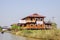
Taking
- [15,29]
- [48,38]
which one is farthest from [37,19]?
[48,38]

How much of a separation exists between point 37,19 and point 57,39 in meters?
33.9

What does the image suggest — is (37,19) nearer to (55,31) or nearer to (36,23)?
(36,23)

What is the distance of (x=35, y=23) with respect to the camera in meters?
52.4

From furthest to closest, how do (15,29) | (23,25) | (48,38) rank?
(23,25)
(15,29)
(48,38)

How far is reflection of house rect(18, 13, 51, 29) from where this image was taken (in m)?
50.5

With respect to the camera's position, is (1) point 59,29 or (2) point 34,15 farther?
(2) point 34,15

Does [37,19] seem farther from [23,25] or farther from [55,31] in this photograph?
[55,31]

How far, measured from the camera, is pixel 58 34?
20203 mm

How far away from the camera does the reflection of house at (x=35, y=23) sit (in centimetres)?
5055

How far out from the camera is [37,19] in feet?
176

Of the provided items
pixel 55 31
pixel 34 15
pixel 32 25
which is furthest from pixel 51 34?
pixel 34 15

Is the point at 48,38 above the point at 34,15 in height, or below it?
below

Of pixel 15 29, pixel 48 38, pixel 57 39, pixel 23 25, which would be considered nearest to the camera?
pixel 57 39

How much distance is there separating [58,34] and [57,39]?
679 millimetres
